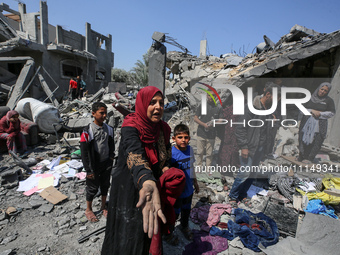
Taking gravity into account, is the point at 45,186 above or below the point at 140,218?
below

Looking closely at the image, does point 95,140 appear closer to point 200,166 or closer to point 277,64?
point 200,166

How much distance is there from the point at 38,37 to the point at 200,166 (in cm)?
1522

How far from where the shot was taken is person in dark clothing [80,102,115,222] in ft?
8.80

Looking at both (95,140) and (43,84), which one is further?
(43,84)

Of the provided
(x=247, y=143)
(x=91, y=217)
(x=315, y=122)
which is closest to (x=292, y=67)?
(x=315, y=122)

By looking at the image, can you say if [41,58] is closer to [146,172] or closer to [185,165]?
[185,165]

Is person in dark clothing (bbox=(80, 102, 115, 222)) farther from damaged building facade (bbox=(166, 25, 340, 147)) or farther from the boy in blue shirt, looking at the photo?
damaged building facade (bbox=(166, 25, 340, 147))

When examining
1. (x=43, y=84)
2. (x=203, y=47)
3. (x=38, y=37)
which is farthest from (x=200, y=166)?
(x=38, y=37)

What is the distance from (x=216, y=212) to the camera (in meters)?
3.15

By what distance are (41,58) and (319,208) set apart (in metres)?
16.0

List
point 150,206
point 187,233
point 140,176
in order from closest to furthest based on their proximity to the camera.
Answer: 1. point 150,206
2. point 140,176
3. point 187,233

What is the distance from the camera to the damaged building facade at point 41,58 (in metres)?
9.49

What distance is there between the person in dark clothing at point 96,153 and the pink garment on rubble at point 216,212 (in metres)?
1.74

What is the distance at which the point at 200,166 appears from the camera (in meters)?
4.61
